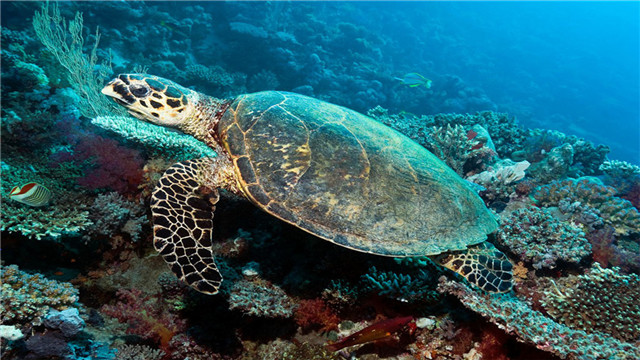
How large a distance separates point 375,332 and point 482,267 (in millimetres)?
1205

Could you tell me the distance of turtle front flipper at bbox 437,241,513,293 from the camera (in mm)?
2680

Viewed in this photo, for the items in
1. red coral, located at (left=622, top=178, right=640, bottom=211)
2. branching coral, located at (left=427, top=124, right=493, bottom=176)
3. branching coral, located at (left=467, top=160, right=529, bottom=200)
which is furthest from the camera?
branching coral, located at (left=427, top=124, right=493, bottom=176)

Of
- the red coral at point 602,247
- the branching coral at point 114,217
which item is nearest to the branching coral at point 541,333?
the red coral at point 602,247

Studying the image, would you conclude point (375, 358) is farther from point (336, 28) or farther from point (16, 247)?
point (336, 28)

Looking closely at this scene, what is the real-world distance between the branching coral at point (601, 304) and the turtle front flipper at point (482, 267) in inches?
29.1

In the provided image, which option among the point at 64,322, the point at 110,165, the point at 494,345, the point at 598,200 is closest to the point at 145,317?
the point at 64,322

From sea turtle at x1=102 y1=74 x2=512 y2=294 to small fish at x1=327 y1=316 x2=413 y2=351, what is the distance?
0.69 meters

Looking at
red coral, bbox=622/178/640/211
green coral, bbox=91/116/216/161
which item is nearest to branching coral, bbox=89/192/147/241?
green coral, bbox=91/116/216/161

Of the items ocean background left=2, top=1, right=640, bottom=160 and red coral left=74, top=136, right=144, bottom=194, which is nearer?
red coral left=74, top=136, right=144, bottom=194

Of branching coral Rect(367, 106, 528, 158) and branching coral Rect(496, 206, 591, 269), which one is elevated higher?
branching coral Rect(367, 106, 528, 158)

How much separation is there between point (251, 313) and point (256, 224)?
1.34m

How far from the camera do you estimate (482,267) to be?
8.94 ft

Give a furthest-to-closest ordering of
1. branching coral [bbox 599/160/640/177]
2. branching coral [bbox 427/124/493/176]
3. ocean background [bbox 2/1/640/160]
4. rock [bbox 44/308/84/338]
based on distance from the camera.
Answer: ocean background [bbox 2/1/640/160], branching coral [bbox 599/160/640/177], branching coral [bbox 427/124/493/176], rock [bbox 44/308/84/338]

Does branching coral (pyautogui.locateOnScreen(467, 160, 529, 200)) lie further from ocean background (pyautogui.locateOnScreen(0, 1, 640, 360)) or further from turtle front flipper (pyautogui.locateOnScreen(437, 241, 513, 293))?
turtle front flipper (pyautogui.locateOnScreen(437, 241, 513, 293))
